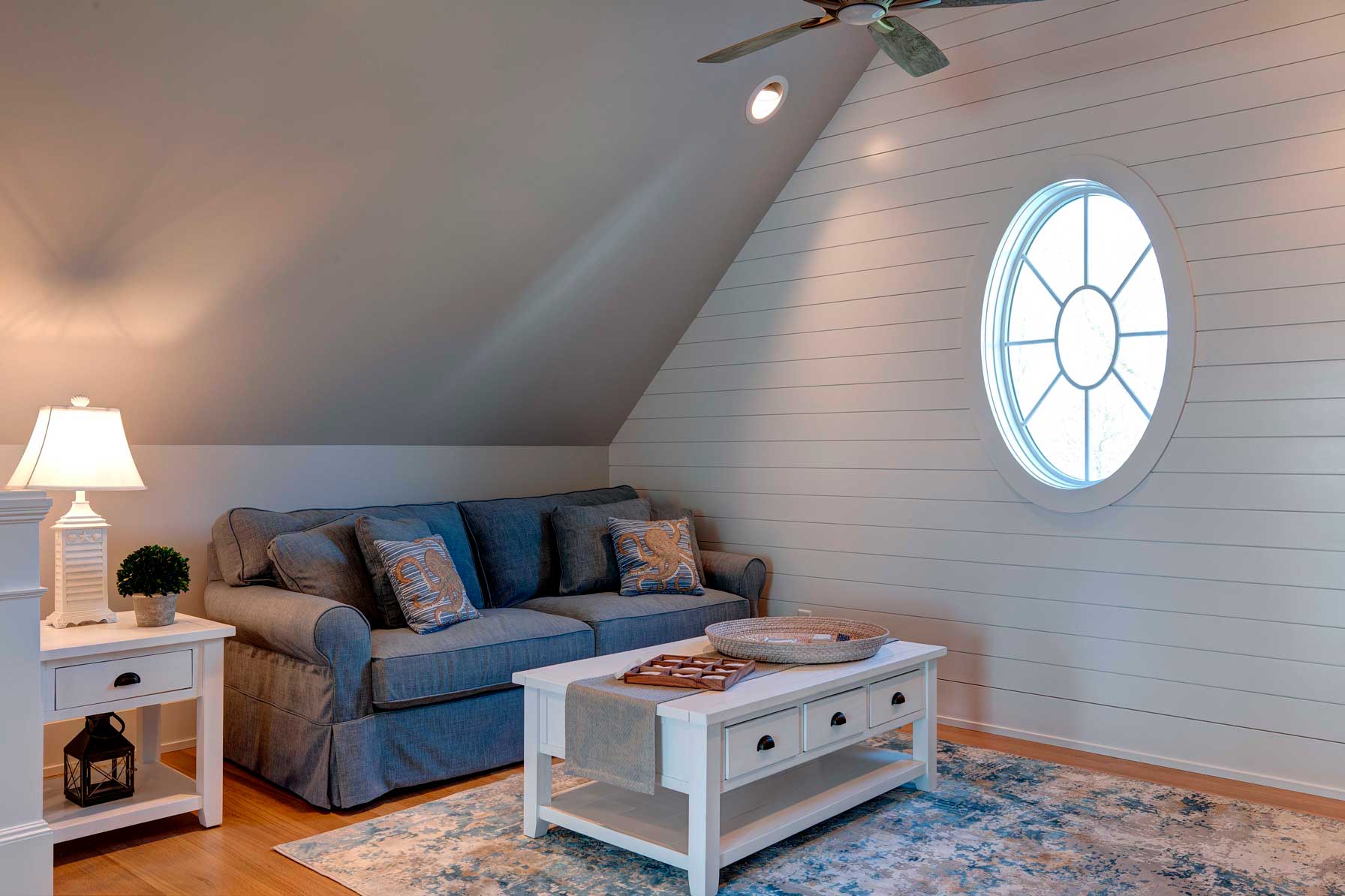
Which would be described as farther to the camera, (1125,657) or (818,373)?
(818,373)

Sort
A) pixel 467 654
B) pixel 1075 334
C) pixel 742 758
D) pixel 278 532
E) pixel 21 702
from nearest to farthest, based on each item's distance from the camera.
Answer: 1. pixel 21 702
2. pixel 742 758
3. pixel 467 654
4. pixel 278 532
5. pixel 1075 334

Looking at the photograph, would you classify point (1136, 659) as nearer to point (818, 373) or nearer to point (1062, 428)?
point (1062, 428)

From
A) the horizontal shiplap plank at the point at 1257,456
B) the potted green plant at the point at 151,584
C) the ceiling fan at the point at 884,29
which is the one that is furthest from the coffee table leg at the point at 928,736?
the potted green plant at the point at 151,584

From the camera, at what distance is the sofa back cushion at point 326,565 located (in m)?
3.58

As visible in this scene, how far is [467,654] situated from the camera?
3459 millimetres

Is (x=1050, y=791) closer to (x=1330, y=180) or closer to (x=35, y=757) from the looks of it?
(x=1330, y=180)

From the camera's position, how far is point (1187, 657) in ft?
11.7

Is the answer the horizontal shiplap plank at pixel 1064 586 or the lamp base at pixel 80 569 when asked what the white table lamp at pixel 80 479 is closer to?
the lamp base at pixel 80 569

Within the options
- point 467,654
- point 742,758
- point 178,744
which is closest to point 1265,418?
point 742,758

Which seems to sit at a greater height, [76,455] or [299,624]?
[76,455]

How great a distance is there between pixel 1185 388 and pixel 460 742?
109 inches

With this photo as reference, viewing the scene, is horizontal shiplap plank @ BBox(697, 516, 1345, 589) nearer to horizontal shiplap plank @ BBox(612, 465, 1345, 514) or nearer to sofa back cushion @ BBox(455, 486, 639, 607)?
horizontal shiplap plank @ BBox(612, 465, 1345, 514)

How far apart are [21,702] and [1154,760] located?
3.49m

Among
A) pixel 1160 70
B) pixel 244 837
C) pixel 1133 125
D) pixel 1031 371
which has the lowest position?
pixel 244 837
